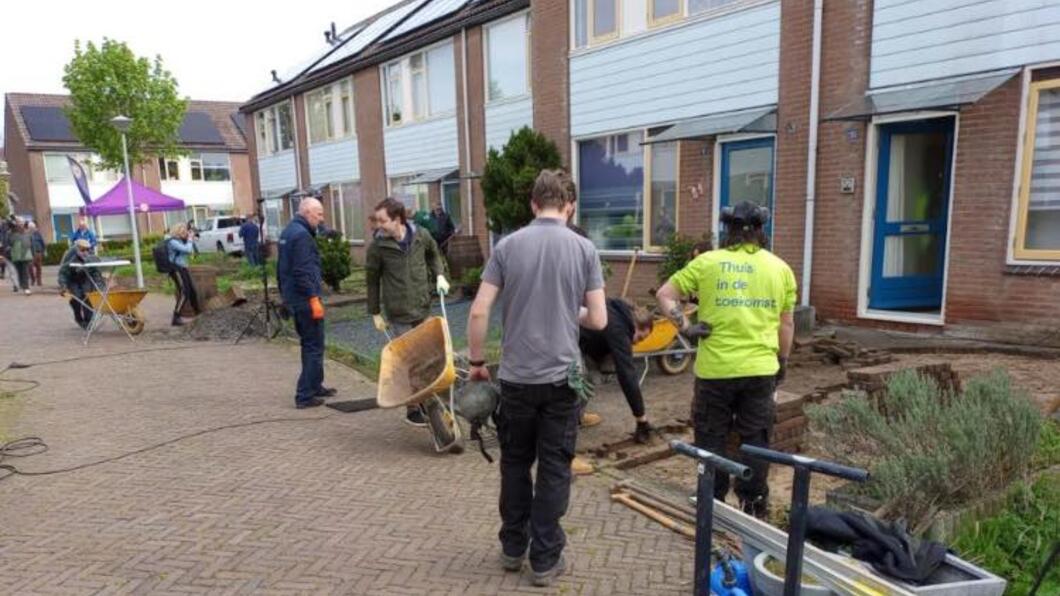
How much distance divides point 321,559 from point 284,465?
1.56m

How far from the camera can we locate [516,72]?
14539 mm

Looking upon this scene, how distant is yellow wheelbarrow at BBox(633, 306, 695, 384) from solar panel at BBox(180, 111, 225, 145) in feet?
146

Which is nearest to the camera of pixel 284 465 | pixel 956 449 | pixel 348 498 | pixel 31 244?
pixel 956 449

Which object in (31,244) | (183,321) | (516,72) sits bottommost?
(183,321)

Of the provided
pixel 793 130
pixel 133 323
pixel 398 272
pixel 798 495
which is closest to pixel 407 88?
pixel 133 323

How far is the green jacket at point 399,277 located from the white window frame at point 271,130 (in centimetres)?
1965

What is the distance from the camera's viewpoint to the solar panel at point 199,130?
44.8 m

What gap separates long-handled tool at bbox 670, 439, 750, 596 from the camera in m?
2.32

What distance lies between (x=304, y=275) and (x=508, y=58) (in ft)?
32.6

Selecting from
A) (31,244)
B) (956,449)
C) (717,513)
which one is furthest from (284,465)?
(31,244)

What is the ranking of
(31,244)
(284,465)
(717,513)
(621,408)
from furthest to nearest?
(31,244)
(621,408)
(284,465)
(717,513)

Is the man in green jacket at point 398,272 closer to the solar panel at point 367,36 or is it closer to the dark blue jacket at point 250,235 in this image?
the solar panel at point 367,36

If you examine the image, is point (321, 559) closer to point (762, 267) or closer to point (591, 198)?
point (762, 267)

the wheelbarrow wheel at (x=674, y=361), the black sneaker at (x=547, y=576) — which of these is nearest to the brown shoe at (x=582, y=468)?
the black sneaker at (x=547, y=576)
